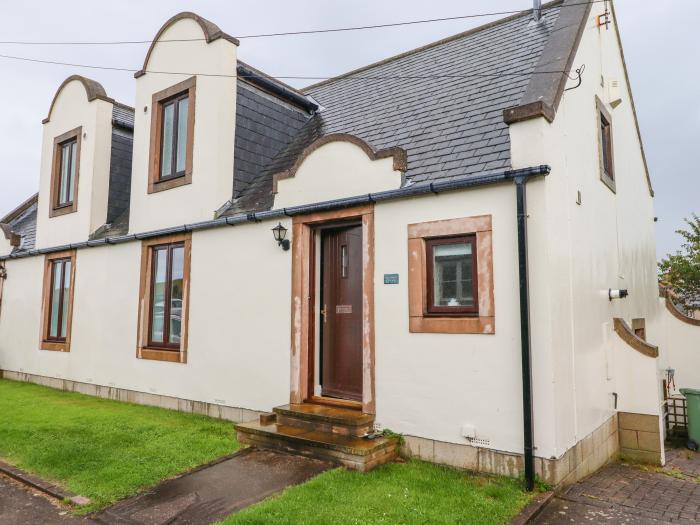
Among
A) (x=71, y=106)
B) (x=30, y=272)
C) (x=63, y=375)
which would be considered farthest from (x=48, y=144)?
(x=63, y=375)

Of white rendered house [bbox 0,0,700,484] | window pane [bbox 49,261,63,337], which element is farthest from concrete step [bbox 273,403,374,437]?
window pane [bbox 49,261,63,337]

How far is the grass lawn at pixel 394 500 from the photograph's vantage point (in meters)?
4.18

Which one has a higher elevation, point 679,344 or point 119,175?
point 119,175

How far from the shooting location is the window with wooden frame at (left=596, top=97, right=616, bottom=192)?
24.5ft

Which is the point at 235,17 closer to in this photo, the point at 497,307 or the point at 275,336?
the point at 275,336

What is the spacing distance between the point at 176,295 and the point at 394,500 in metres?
5.99

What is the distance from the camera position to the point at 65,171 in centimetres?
1245

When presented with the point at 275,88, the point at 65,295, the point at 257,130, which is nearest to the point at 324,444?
the point at 257,130

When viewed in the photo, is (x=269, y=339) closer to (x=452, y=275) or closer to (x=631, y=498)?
(x=452, y=275)

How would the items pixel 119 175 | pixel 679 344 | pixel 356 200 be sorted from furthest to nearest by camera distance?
pixel 119 175, pixel 679 344, pixel 356 200

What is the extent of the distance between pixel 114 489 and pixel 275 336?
296 cm

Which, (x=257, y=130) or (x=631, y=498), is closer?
(x=631, y=498)

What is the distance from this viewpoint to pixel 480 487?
494 centimetres

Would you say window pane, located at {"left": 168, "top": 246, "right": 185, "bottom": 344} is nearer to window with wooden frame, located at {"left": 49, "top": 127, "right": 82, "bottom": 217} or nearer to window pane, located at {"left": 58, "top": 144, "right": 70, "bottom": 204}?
window with wooden frame, located at {"left": 49, "top": 127, "right": 82, "bottom": 217}
